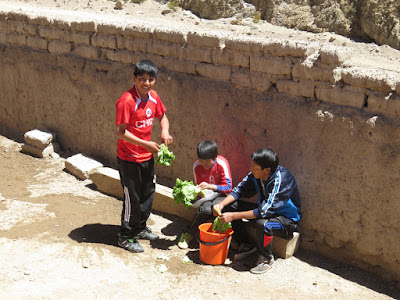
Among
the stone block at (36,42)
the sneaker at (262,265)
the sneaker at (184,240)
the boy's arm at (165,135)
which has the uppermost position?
the stone block at (36,42)

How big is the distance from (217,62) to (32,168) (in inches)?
138

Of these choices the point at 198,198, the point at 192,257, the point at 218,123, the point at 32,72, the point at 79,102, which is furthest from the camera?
the point at 32,72

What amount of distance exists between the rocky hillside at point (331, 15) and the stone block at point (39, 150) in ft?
16.9

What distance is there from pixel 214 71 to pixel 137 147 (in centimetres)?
140

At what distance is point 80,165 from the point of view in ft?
22.5

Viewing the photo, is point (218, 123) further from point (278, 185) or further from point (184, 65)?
point (278, 185)

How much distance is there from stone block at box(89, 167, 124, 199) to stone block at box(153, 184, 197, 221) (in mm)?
612

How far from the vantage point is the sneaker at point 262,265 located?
181 inches

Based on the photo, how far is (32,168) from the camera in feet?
23.9

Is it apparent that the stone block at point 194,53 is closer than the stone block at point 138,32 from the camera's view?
Yes

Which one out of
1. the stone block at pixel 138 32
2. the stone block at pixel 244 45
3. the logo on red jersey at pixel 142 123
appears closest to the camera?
the logo on red jersey at pixel 142 123

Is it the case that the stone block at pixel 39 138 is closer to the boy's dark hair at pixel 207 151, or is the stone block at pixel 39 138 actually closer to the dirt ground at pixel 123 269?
the dirt ground at pixel 123 269

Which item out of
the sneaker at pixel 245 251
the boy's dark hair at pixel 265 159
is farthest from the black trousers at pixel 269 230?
the boy's dark hair at pixel 265 159

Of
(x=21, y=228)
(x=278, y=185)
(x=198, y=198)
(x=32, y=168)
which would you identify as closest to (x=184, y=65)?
(x=198, y=198)
